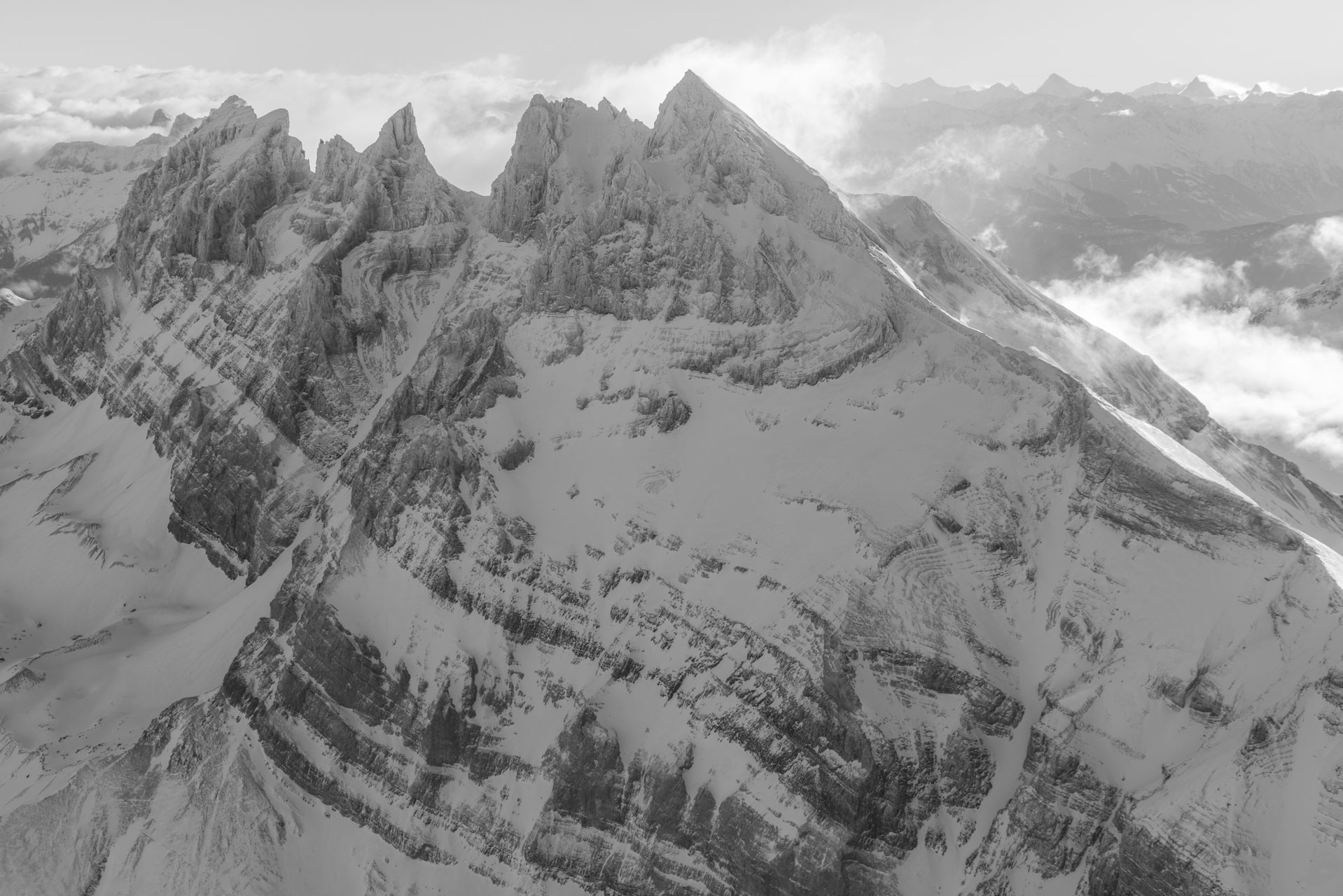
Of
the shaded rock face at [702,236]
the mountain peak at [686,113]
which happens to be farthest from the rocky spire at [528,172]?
the mountain peak at [686,113]

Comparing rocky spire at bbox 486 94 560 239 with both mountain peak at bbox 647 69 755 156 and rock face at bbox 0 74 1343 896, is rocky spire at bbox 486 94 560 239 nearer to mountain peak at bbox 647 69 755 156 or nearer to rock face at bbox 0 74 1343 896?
rock face at bbox 0 74 1343 896

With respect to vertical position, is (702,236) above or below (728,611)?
above

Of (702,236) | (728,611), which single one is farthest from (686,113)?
(728,611)

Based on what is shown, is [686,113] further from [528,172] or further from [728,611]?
[728,611]

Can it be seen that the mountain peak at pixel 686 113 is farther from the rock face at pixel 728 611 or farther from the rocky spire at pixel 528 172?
the rocky spire at pixel 528 172

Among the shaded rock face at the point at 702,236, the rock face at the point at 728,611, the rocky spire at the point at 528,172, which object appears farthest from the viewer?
the rocky spire at the point at 528,172

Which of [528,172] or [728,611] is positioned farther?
[528,172]

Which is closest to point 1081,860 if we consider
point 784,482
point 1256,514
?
point 1256,514

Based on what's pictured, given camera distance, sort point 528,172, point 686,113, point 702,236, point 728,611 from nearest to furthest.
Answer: point 728,611 < point 702,236 < point 686,113 < point 528,172

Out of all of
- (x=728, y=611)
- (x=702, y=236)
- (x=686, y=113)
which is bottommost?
(x=728, y=611)
